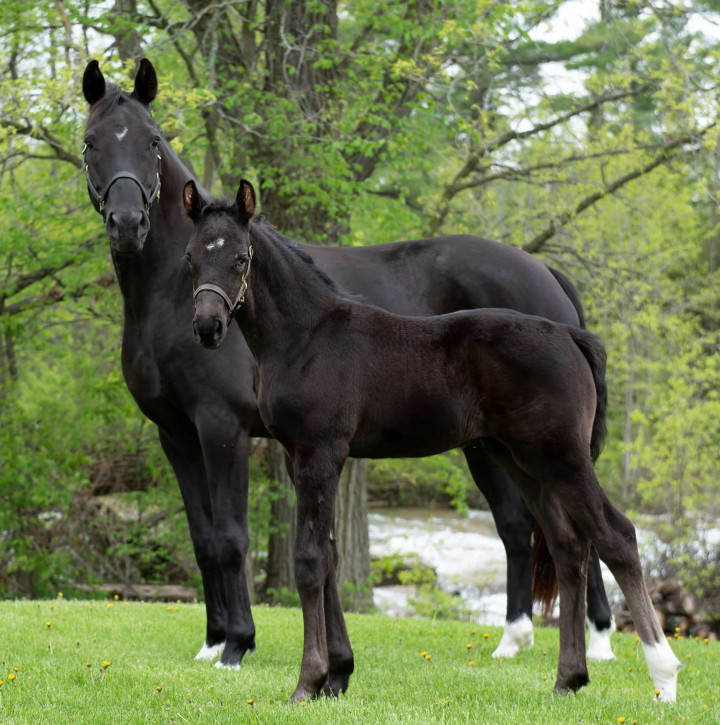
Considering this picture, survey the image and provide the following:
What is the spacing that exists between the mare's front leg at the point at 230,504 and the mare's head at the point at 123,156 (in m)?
1.22

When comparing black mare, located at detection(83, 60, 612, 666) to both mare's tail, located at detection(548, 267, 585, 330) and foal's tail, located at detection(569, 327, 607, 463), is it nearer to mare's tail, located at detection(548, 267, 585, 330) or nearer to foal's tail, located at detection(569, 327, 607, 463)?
mare's tail, located at detection(548, 267, 585, 330)

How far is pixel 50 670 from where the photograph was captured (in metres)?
4.88

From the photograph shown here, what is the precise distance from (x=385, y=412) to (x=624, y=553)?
4.46 ft

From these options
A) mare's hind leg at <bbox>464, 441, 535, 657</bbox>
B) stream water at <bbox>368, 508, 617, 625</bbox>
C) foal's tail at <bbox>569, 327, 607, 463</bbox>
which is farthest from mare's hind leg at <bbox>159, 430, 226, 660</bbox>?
stream water at <bbox>368, 508, 617, 625</bbox>

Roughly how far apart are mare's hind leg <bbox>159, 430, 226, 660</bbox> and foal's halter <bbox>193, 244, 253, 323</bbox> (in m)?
1.88

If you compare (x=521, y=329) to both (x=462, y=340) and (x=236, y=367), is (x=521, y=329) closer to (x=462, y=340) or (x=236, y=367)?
(x=462, y=340)

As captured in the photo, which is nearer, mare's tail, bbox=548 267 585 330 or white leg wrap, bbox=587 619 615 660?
white leg wrap, bbox=587 619 615 660

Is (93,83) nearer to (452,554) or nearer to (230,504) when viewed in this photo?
(230,504)

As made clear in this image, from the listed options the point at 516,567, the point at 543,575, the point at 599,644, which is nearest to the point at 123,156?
the point at 516,567

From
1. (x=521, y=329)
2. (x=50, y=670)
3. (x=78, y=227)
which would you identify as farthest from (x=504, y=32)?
(x=50, y=670)

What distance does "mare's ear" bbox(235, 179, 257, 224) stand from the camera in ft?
14.1

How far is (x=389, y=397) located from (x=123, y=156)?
2.41 m

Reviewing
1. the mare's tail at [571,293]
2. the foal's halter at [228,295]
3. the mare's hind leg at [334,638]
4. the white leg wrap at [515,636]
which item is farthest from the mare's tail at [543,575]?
the foal's halter at [228,295]

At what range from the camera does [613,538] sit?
437cm
